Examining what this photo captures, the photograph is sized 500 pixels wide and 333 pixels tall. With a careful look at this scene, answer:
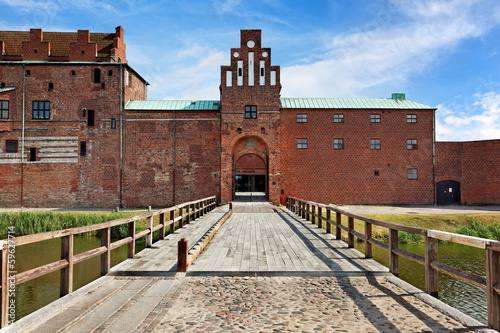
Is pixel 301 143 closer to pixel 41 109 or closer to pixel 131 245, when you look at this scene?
pixel 41 109

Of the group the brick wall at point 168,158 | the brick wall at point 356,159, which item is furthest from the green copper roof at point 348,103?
the brick wall at point 168,158

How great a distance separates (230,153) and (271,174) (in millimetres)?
3265

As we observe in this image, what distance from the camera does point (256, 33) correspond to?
2472 centimetres

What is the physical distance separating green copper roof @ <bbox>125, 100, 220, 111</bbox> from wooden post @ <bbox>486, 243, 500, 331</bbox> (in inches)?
925

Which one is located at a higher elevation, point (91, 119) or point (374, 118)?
point (374, 118)

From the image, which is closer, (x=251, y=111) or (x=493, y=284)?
(x=493, y=284)

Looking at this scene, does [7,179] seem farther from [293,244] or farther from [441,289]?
[441,289]

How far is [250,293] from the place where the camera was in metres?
5.04

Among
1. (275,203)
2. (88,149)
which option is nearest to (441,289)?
(275,203)

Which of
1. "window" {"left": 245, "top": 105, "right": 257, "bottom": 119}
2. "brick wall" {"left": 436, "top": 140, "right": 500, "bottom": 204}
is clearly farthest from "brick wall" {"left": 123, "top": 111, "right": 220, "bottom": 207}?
"brick wall" {"left": 436, "top": 140, "right": 500, "bottom": 204}

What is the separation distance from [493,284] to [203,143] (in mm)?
23162

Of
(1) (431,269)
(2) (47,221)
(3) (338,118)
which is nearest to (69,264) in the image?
(1) (431,269)

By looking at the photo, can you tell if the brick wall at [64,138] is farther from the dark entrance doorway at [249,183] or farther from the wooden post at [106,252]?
the dark entrance doorway at [249,183]

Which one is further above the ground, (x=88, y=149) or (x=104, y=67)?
(x=104, y=67)
